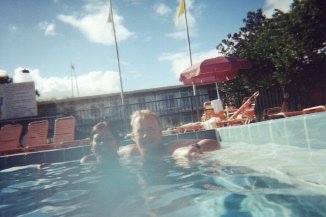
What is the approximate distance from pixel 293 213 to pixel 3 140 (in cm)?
913

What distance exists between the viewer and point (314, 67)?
42.9ft

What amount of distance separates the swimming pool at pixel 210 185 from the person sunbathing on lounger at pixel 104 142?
0.20 m

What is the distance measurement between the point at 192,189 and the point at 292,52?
1123 centimetres

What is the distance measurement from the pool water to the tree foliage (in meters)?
9.26

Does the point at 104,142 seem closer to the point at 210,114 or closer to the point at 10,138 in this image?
the point at 10,138

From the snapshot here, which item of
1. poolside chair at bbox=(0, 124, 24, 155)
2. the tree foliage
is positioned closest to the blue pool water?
poolside chair at bbox=(0, 124, 24, 155)

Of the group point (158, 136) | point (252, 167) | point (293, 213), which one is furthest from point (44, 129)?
point (293, 213)

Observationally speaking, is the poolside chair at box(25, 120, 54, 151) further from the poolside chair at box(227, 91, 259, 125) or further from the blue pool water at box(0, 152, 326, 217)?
the poolside chair at box(227, 91, 259, 125)

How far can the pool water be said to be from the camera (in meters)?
1.86

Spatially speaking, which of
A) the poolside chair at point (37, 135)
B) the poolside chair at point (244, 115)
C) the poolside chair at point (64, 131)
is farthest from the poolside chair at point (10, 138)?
the poolside chair at point (244, 115)

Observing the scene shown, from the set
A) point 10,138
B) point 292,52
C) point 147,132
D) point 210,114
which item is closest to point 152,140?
point 147,132

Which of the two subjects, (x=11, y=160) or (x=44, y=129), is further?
(x=44, y=129)

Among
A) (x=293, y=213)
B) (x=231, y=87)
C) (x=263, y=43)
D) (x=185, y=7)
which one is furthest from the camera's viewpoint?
(x=185, y=7)

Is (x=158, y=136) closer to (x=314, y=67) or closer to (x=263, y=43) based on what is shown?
(x=263, y=43)
